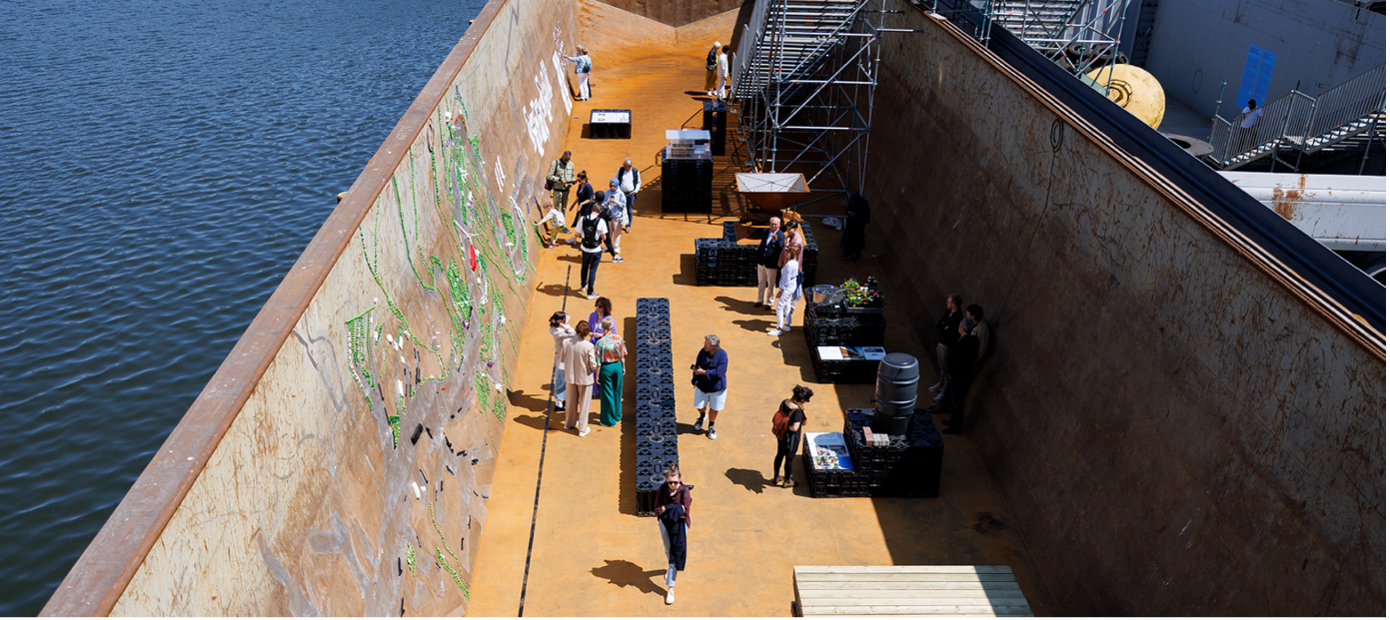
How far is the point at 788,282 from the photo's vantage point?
15227 millimetres

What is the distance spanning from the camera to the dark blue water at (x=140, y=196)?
15125mm

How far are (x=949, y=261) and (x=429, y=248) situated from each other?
8402 millimetres

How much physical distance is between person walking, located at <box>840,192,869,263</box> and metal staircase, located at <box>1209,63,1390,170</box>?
27.0 feet

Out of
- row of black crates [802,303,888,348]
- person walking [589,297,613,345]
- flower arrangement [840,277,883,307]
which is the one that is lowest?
row of black crates [802,303,888,348]

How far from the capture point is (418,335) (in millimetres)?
9812

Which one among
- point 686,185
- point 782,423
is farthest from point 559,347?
point 686,185

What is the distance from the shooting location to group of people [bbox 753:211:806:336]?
15258 mm

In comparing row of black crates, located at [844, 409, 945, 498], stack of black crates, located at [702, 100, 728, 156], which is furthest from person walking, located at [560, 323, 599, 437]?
stack of black crates, located at [702, 100, 728, 156]

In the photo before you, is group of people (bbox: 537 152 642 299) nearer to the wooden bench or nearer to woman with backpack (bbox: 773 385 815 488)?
woman with backpack (bbox: 773 385 815 488)

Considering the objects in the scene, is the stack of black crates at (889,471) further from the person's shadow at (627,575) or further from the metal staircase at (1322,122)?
the metal staircase at (1322,122)

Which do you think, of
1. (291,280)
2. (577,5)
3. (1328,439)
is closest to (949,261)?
(1328,439)

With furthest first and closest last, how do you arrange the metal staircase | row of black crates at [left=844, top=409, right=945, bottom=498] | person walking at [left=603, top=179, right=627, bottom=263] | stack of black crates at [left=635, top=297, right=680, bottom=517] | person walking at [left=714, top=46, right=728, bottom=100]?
1. person walking at [left=714, top=46, right=728, bottom=100]
2. the metal staircase
3. person walking at [left=603, top=179, right=627, bottom=263]
4. row of black crates at [left=844, top=409, right=945, bottom=498]
5. stack of black crates at [left=635, top=297, right=680, bottom=517]

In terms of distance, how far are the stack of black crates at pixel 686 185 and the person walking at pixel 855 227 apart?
3.73m

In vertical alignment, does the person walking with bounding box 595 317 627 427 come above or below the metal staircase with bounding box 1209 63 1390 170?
below
